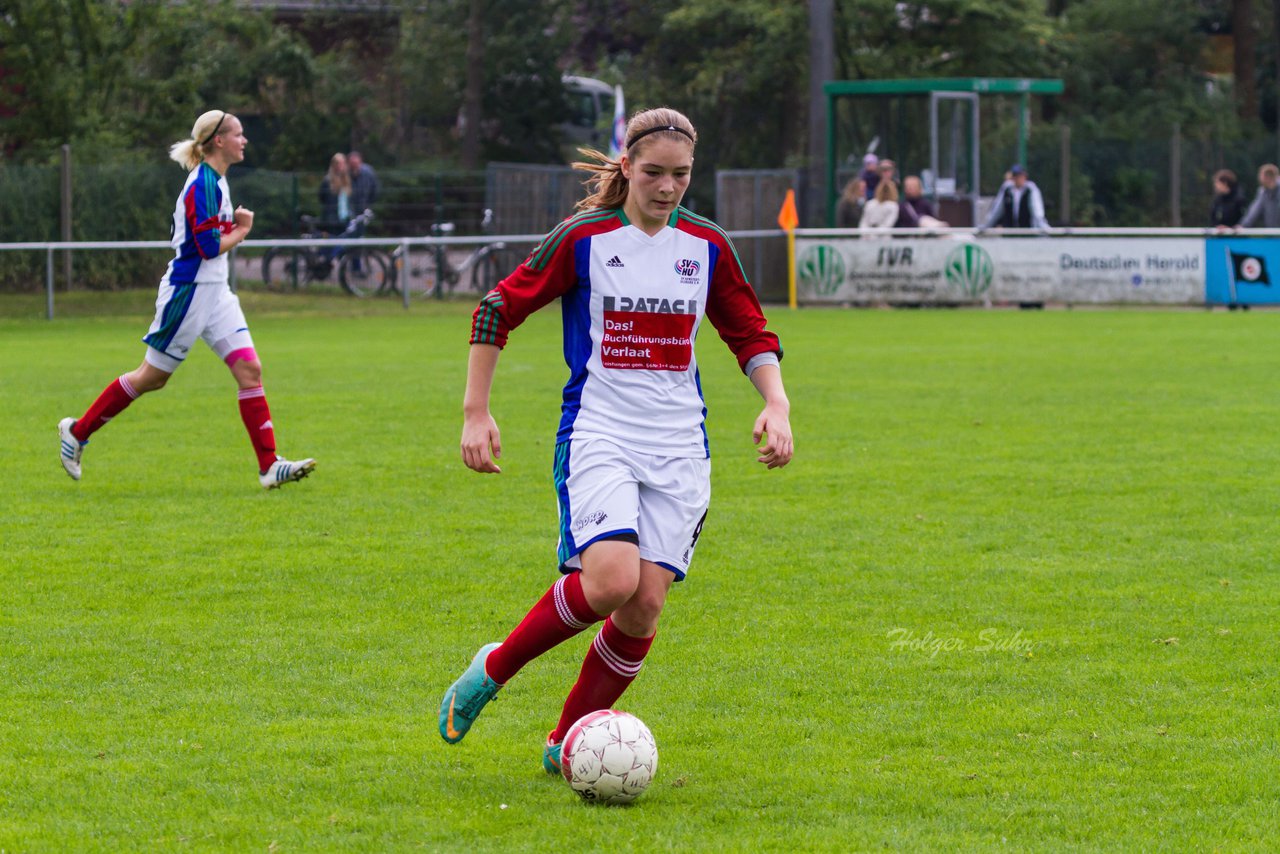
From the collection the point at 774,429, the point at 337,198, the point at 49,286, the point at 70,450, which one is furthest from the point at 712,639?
the point at 337,198

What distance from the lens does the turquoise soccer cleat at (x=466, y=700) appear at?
16.3 ft

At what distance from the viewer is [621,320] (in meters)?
4.86

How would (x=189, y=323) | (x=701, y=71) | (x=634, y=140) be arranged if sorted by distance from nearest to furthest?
(x=634, y=140), (x=189, y=323), (x=701, y=71)

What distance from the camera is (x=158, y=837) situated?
4.40 m

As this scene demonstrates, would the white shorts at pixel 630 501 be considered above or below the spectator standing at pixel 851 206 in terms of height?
below

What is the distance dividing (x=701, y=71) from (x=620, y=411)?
117ft

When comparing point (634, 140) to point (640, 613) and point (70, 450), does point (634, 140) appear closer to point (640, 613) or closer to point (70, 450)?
point (640, 613)

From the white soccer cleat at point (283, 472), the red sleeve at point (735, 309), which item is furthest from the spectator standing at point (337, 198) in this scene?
the red sleeve at point (735, 309)

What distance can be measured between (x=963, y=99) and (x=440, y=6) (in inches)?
690

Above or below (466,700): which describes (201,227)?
above

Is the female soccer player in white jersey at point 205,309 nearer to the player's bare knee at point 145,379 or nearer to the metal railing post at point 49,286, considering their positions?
the player's bare knee at point 145,379

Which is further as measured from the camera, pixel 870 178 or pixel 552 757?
pixel 870 178

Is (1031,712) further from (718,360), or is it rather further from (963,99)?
(963,99)

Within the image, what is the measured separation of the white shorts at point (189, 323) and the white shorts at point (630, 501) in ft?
18.1
